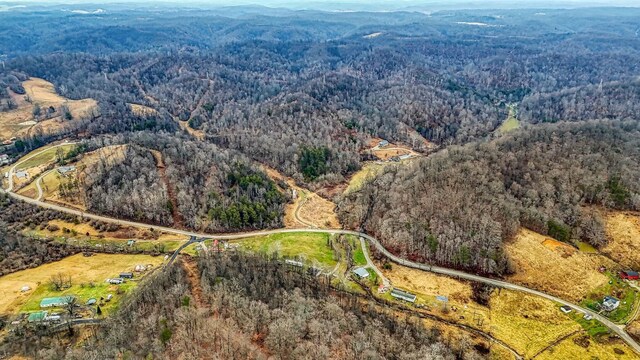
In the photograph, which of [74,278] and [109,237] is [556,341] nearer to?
[74,278]

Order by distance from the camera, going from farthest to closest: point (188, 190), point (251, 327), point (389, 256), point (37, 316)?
point (188, 190) < point (389, 256) < point (37, 316) < point (251, 327)

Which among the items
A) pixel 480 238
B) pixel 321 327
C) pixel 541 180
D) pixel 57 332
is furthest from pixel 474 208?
pixel 57 332

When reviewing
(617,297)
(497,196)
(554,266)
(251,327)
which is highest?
(497,196)

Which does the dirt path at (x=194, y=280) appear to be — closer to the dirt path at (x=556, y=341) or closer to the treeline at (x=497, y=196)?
the treeline at (x=497, y=196)

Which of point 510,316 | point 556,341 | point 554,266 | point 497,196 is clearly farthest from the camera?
point 497,196

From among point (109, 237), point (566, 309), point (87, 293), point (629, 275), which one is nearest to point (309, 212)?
point (109, 237)

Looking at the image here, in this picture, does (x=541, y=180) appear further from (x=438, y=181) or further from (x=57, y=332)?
(x=57, y=332)

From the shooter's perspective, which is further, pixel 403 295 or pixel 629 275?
pixel 629 275

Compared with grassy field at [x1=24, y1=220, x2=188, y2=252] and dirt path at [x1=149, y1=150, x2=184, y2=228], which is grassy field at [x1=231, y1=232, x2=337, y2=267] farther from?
dirt path at [x1=149, y1=150, x2=184, y2=228]
